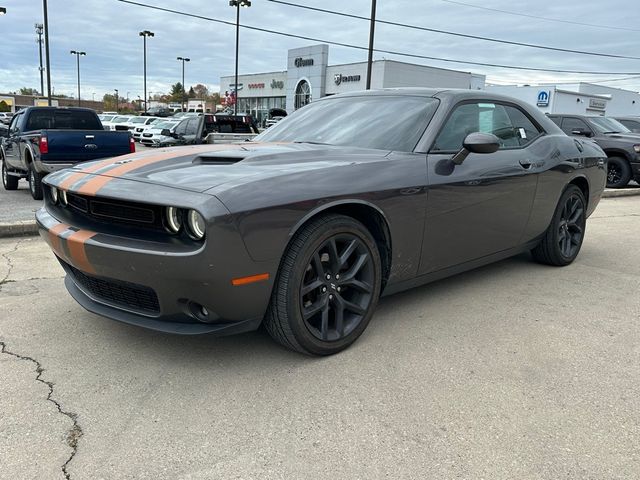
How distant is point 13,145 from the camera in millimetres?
9812

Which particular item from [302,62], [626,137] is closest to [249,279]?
[626,137]

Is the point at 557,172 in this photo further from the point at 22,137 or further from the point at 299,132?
the point at 22,137

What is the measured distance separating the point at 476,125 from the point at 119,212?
2548 mm

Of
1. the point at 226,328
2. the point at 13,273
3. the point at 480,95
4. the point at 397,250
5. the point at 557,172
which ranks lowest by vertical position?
the point at 13,273

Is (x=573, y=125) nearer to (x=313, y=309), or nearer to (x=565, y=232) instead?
(x=565, y=232)

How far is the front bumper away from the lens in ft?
7.79

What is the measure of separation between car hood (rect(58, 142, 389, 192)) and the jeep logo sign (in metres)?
48.5

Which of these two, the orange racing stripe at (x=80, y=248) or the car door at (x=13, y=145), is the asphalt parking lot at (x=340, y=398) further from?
the car door at (x=13, y=145)

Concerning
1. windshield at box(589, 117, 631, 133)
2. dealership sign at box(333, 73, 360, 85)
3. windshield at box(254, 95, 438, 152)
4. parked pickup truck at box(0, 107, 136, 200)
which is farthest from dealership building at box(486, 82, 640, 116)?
windshield at box(254, 95, 438, 152)

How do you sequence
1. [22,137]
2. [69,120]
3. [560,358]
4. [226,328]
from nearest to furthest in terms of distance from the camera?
[226,328], [560,358], [22,137], [69,120]

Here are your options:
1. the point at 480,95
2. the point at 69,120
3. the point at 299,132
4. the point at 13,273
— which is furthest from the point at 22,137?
the point at 480,95

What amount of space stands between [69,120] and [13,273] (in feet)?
23.1

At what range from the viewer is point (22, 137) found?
30.0ft

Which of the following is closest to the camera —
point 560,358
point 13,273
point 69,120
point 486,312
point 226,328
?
point 226,328
